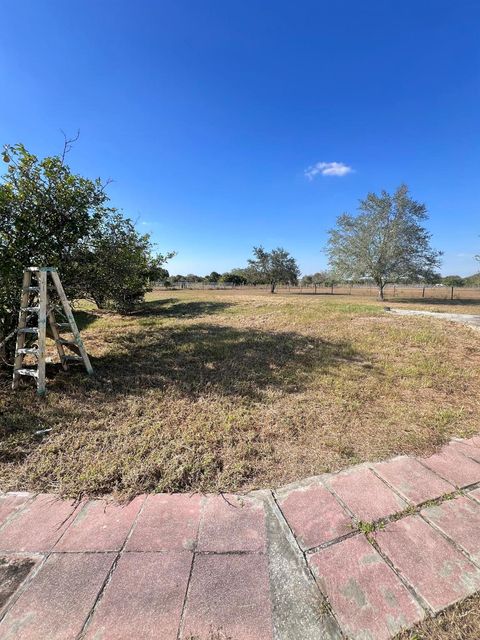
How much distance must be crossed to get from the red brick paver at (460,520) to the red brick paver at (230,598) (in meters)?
0.91

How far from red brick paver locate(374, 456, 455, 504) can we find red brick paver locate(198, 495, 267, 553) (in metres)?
0.84

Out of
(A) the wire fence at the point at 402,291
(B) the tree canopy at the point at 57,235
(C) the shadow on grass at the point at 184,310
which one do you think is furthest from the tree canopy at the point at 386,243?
(B) the tree canopy at the point at 57,235

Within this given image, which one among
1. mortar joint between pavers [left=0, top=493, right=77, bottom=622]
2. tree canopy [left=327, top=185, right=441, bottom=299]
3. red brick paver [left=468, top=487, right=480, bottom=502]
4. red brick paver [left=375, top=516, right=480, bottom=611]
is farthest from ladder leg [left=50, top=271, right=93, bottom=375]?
tree canopy [left=327, top=185, right=441, bottom=299]

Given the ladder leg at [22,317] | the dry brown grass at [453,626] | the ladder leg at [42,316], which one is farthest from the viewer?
the ladder leg at [22,317]

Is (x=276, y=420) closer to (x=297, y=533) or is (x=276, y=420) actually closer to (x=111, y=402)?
(x=297, y=533)

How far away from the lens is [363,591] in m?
1.13

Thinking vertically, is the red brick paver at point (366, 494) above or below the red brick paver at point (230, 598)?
above

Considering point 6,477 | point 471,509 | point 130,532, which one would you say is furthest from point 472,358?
point 6,477

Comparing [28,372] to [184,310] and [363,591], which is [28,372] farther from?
[184,310]

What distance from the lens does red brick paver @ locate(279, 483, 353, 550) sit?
137 centimetres

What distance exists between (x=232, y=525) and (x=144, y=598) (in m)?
0.47

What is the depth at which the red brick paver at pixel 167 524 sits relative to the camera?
1.33 meters

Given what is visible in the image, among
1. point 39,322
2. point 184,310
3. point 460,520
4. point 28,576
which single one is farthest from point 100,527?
point 184,310

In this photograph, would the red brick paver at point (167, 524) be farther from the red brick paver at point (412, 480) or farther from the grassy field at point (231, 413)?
the red brick paver at point (412, 480)
